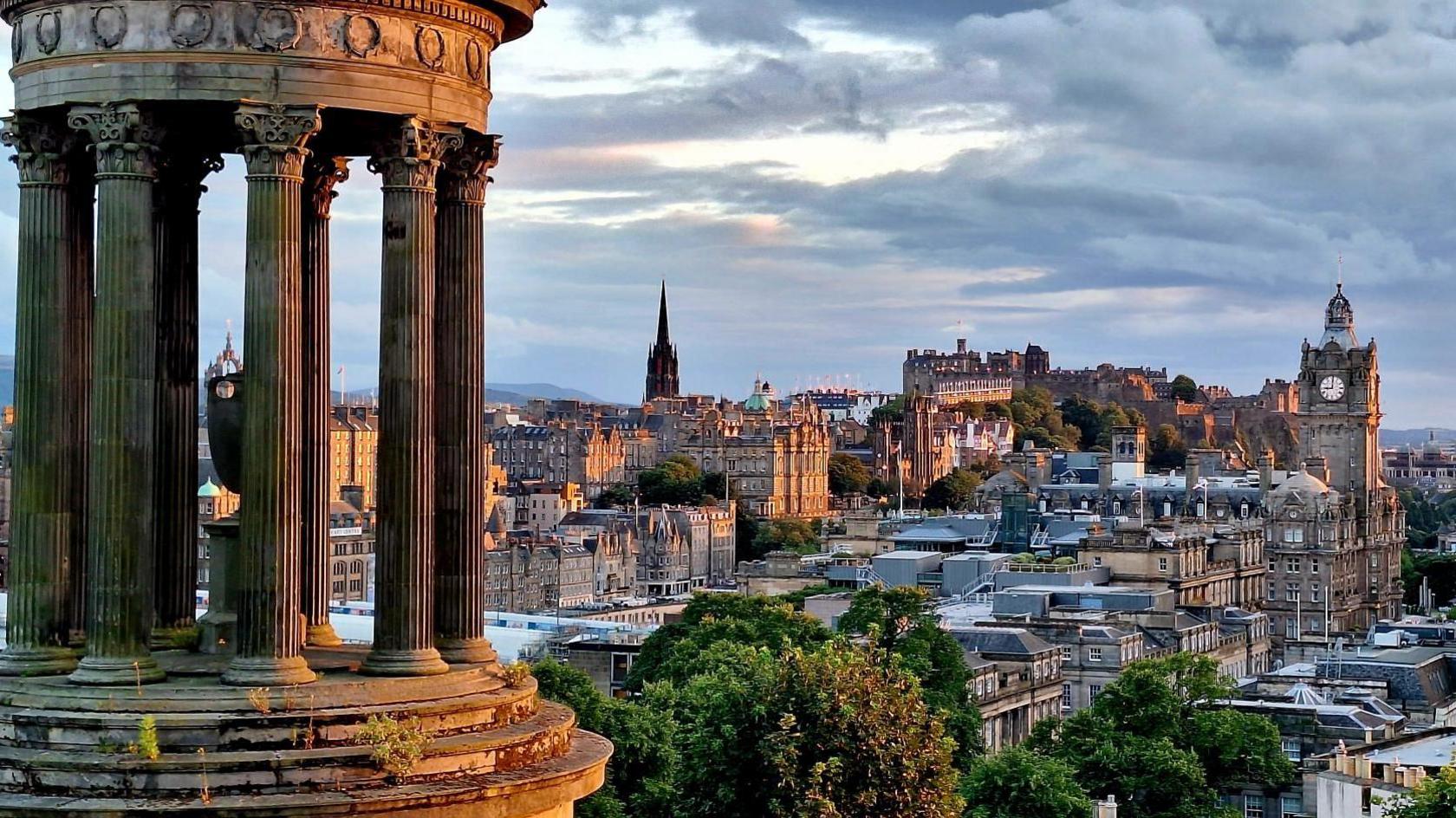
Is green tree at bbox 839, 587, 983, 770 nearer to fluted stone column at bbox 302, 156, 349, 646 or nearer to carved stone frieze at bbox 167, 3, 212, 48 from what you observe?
fluted stone column at bbox 302, 156, 349, 646

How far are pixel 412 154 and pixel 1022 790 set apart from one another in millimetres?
46951

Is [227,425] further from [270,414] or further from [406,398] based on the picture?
[406,398]

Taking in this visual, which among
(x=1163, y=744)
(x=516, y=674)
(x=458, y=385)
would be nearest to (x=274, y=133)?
(x=458, y=385)

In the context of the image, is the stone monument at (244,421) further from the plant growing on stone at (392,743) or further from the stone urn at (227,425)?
the stone urn at (227,425)

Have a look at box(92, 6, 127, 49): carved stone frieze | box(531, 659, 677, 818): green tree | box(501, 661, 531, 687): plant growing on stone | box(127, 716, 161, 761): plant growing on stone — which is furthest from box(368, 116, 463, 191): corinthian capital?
box(531, 659, 677, 818): green tree

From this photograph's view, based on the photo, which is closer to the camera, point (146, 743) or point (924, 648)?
point (146, 743)

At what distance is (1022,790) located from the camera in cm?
6444

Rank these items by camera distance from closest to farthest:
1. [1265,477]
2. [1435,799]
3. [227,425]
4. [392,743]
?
[392,743]
[227,425]
[1435,799]
[1265,477]

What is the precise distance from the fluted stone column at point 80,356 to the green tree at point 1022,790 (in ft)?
148

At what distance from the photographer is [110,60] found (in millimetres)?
19406

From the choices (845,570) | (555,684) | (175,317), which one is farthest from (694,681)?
(845,570)

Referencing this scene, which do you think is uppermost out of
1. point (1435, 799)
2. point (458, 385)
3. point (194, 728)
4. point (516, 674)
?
point (458, 385)

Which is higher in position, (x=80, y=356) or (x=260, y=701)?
(x=80, y=356)

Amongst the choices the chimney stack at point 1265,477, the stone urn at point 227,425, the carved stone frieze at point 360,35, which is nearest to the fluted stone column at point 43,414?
the stone urn at point 227,425
